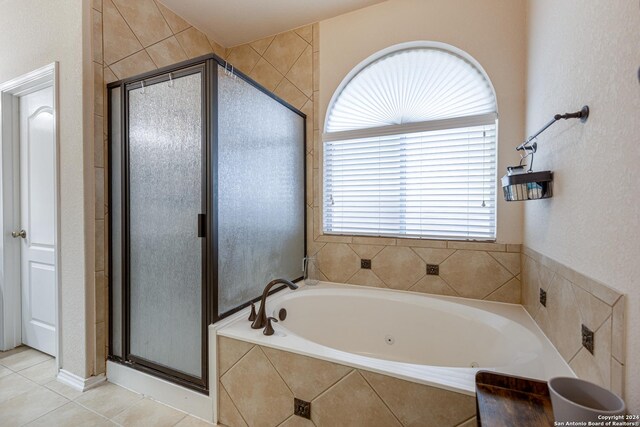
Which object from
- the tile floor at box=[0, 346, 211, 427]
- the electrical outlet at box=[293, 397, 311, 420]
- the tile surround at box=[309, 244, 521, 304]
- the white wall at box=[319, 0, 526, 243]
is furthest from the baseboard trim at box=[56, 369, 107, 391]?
the white wall at box=[319, 0, 526, 243]

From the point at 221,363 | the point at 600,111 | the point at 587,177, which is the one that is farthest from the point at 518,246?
the point at 221,363

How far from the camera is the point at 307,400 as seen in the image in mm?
1282

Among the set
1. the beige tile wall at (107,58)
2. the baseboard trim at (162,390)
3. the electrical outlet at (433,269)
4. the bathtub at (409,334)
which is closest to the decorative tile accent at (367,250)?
the bathtub at (409,334)

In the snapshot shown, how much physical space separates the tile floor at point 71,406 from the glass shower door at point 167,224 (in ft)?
0.66

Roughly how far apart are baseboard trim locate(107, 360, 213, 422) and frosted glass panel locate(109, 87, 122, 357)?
0.13m

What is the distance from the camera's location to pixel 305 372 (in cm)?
129

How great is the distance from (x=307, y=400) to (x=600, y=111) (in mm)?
1558

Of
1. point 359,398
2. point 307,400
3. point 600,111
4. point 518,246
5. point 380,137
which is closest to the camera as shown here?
point 600,111

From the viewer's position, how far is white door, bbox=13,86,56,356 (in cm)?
211

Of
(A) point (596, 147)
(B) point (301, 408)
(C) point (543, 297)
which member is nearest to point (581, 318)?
(C) point (543, 297)

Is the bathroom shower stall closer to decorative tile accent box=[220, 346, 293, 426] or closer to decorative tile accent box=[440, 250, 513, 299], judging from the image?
decorative tile accent box=[220, 346, 293, 426]

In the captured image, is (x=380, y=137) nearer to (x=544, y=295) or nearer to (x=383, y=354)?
(x=544, y=295)

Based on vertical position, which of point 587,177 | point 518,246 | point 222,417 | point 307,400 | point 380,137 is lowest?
point 222,417

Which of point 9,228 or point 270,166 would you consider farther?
point 9,228
